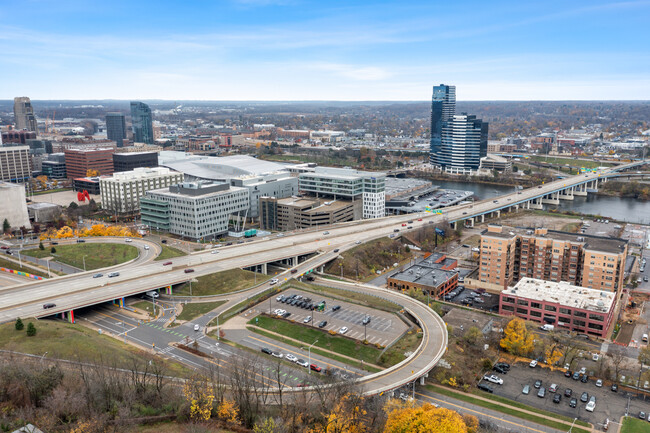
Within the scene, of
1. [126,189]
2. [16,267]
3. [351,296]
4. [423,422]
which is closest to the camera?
[423,422]

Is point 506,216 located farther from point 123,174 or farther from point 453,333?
point 123,174

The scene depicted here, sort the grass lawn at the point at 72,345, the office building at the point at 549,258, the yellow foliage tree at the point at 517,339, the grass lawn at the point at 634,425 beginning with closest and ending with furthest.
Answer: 1. the grass lawn at the point at 634,425
2. the grass lawn at the point at 72,345
3. the yellow foliage tree at the point at 517,339
4. the office building at the point at 549,258

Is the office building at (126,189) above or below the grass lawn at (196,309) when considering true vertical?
above

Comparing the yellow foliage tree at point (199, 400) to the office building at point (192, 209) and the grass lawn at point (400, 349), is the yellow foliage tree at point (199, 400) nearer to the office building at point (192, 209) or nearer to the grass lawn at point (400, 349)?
the grass lawn at point (400, 349)

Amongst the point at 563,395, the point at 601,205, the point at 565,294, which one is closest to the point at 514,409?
the point at 563,395

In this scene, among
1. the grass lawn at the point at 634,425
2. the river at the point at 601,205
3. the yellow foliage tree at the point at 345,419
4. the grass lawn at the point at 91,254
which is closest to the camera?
the yellow foliage tree at the point at 345,419

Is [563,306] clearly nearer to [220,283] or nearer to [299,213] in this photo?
[220,283]

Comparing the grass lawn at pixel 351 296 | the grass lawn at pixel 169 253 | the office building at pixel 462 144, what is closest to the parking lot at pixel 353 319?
the grass lawn at pixel 351 296
